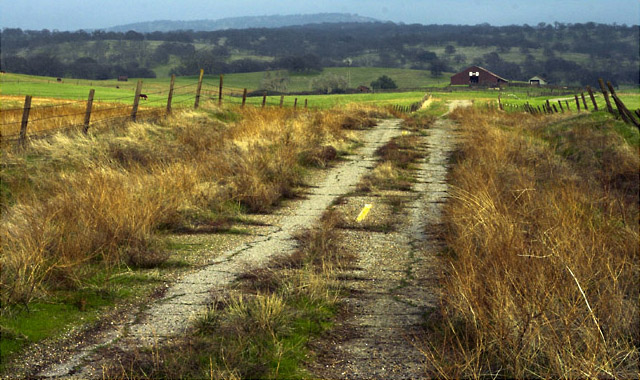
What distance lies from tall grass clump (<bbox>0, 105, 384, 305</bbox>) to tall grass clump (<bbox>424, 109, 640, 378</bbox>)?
3.69 meters

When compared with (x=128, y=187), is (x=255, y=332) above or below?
below

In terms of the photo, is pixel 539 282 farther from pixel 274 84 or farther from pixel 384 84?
pixel 274 84

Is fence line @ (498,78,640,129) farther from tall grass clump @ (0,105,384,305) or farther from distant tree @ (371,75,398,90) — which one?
distant tree @ (371,75,398,90)

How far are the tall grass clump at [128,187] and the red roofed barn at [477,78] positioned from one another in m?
66.0

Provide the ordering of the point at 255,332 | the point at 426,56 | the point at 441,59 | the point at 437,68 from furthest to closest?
the point at 426,56 < the point at 441,59 < the point at 437,68 < the point at 255,332

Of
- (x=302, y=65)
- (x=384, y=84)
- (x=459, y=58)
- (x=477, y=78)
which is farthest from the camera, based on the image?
(x=302, y=65)

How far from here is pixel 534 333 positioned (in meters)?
4.16

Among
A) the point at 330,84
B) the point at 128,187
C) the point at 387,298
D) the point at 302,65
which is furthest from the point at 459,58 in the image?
the point at 387,298

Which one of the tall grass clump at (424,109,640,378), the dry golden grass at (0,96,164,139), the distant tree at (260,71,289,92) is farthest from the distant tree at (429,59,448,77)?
the tall grass clump at (424,109,640,378)

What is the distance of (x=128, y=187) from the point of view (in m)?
9.37

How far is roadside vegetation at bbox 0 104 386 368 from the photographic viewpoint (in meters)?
5.85

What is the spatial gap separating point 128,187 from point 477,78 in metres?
82.0

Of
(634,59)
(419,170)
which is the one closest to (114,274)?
(419,170)

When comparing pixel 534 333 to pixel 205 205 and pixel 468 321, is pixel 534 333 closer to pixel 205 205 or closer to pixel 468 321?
pixel 468 321
